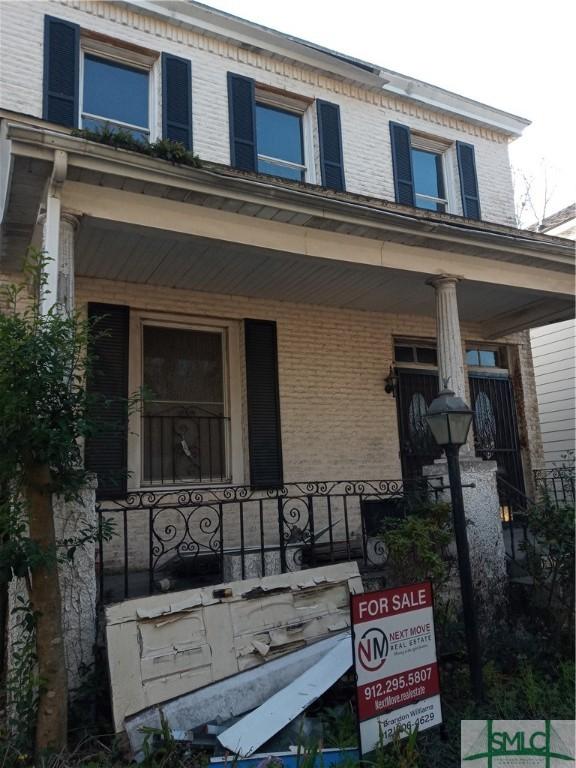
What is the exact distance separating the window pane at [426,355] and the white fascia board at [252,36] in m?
4.12

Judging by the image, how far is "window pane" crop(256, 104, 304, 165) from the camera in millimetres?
8555

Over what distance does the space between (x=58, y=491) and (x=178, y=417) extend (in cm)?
380

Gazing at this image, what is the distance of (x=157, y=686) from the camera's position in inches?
156

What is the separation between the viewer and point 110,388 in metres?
6.89

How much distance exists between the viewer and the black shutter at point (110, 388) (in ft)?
21.8

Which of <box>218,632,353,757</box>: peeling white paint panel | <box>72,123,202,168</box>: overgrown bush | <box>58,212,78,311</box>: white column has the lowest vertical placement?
<box>218,632,353,757</box>: peeling white paint panel

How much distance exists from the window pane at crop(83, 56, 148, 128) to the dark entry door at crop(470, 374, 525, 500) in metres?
6.35

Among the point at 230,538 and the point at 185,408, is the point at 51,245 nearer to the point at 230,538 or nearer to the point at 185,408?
the point at 185,408

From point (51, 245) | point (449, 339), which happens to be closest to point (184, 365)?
point (51, 245)

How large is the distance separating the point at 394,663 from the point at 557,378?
31.8ft

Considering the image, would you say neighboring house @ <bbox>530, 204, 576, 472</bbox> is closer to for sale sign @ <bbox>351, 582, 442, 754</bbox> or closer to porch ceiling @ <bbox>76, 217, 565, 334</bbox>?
porch ceiling @ <bbox>76, 217, 565, 334</bbox>

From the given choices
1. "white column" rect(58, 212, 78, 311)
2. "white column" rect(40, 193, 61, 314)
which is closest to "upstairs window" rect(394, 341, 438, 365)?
"white column" rect(58, 212, 78, 311)

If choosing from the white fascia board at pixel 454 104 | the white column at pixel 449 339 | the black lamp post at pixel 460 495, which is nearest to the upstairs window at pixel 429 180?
the white fascia board at pixel 454 104
